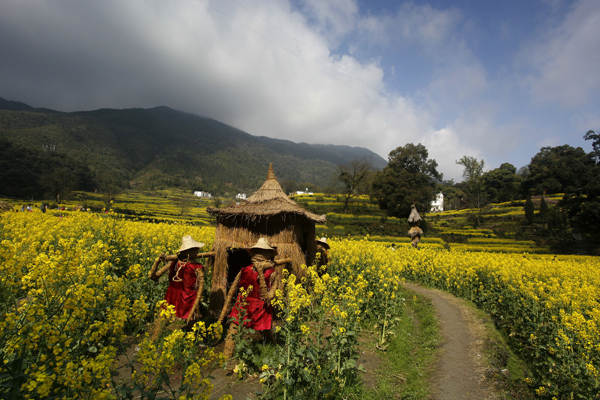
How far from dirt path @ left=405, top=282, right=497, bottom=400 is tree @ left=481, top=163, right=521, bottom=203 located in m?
70.9

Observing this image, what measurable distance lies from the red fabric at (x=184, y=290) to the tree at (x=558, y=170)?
64.9 meters

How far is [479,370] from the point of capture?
580cm

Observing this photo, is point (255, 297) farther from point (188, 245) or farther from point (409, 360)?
point (409, 360)

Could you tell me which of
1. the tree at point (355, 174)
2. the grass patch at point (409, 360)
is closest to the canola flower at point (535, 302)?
the grass patch at point (409, 360)

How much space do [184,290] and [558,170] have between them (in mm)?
72313

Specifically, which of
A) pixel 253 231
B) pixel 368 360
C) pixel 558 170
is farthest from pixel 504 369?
pixel 558 170

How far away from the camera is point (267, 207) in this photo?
745 cm

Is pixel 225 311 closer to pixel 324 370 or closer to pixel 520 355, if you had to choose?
pixel 324 370

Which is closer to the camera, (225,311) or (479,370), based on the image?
(225,311)

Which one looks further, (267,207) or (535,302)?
(267,207)

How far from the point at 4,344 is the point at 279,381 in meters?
3.03

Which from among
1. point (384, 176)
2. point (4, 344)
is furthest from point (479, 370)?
point (384, 176)

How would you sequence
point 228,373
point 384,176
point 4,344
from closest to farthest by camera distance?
1. point 4,344
2. point 228,373
3. point 384,176

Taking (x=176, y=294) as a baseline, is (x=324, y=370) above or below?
below
